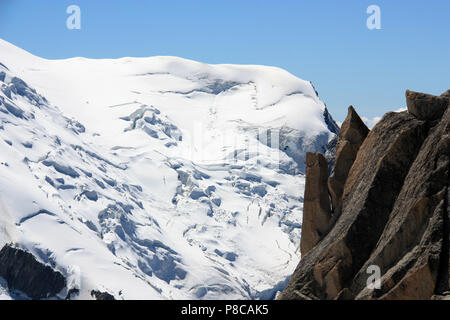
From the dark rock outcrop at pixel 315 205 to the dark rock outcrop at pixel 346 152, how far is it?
19.1 inches

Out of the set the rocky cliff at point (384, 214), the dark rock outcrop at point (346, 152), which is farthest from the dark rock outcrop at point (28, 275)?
the rocky cliff at point (384, 214)

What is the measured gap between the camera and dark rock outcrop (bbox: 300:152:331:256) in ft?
117

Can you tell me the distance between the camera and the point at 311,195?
119 feet

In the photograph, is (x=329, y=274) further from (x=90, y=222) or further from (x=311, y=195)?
(x=90, y=222)

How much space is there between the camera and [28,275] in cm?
16812

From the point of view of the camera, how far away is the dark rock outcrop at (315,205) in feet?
117

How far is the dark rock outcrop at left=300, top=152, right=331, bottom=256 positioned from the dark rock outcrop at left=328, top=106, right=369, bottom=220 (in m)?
0.49

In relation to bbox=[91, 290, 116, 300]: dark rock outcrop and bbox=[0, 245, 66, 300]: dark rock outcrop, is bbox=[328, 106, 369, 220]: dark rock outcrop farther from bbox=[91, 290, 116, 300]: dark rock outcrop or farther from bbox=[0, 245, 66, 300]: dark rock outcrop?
bbox=[0, 245, 66, 300]: dark rock outcrop

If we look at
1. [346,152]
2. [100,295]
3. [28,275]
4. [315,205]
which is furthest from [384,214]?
[28,275]

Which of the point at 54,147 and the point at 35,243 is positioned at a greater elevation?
the point at 54,147

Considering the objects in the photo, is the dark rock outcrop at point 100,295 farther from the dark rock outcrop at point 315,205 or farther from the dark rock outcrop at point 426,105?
the dark rock outcrop at point 426,105

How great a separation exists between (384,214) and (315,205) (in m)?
5.28
